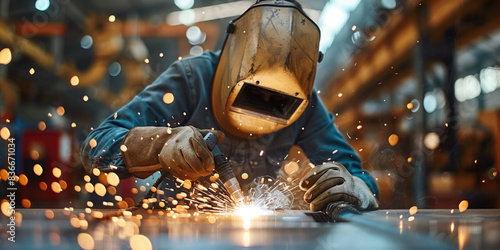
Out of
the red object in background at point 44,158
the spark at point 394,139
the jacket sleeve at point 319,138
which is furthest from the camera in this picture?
the spark at point 394,139

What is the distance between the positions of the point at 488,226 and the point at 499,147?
3243mm

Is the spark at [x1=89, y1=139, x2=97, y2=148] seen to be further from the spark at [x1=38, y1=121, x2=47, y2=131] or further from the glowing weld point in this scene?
the spark at [x1=38, y1=121, x2=47, y2=131]

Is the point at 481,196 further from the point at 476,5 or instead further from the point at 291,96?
the point at 291,96

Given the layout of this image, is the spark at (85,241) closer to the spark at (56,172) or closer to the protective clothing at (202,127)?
the protective clothing at (202,127)

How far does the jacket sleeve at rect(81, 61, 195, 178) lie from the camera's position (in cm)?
120

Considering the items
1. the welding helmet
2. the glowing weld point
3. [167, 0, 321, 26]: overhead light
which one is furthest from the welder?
[167, 0, 321, 26]: overhead light

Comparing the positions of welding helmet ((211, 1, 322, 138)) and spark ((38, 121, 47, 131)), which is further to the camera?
spark ((38, 121, 47, 131))

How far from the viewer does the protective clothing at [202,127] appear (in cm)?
125

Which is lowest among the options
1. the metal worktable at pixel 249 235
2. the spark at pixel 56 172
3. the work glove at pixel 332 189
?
the metal worktable at pixel 249 235

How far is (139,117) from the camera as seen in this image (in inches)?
53.7

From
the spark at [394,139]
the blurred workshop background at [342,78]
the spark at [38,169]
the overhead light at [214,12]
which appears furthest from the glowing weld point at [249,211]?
the spark at [38,169]

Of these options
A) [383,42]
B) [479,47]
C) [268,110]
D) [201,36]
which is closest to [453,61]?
[383,42]

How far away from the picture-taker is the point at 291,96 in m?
1.12

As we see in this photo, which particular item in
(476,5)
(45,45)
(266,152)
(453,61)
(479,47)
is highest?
(45,45)
